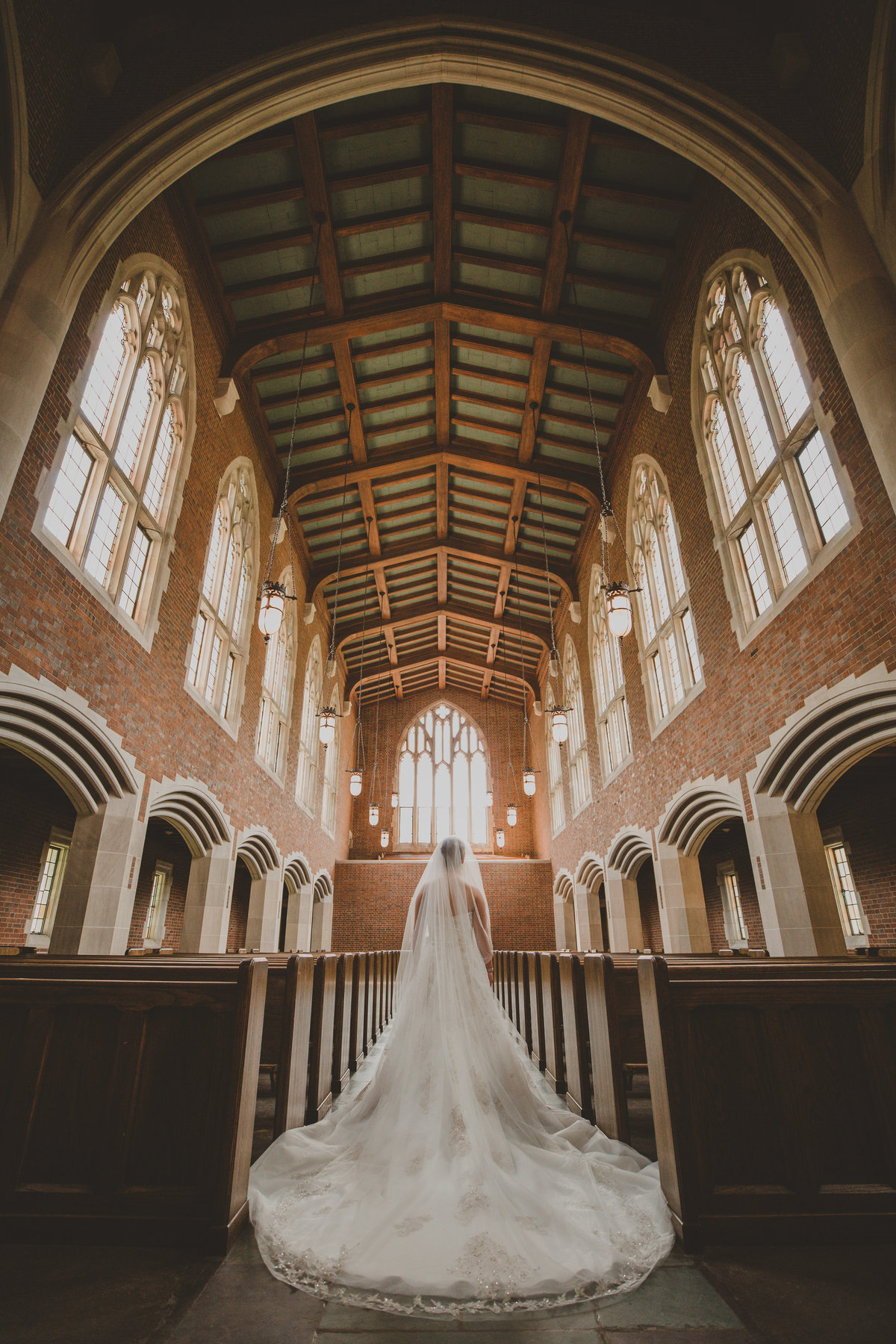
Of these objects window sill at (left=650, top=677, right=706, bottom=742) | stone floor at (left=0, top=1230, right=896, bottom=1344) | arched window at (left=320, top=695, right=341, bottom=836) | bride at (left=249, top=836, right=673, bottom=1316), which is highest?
arched window at (left=320, top=695, right=341, bottom=836)

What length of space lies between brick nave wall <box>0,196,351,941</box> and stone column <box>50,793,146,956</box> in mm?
622

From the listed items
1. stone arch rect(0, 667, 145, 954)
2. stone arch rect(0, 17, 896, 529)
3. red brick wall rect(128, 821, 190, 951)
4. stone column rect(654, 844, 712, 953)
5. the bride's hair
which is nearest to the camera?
the bride's hair

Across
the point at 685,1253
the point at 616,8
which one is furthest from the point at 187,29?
the point at 685,1253

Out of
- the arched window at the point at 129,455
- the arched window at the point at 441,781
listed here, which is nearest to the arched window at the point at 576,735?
the arched window at the point at 441,781

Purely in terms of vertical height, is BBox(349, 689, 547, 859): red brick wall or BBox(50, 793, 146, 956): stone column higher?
BBox(349, 689, 547, 859): red brick wall

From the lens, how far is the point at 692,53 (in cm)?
636

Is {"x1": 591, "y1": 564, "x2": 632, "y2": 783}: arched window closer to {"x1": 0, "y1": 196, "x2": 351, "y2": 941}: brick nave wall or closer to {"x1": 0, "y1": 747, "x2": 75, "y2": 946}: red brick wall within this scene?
{"x1": 0, "y1": 196, "x2": 351, "y2": 941}: brick nave wall

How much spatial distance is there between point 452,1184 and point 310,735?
41.0 feet

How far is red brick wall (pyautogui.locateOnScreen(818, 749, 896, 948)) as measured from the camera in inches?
302

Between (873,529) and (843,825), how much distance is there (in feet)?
17.2

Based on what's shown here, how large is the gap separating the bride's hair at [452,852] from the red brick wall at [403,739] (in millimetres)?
14110

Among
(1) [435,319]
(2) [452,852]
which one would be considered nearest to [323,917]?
(2) [452,852]

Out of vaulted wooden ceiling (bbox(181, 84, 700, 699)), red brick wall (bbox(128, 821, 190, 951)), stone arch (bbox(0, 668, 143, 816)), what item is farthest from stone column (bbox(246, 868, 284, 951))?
vaulted wooden ceiling (bbox(181, 84, 700, 699))

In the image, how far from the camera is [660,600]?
9.50 metres
